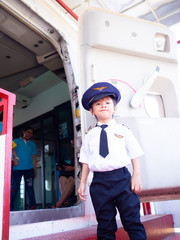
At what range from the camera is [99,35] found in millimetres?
1598

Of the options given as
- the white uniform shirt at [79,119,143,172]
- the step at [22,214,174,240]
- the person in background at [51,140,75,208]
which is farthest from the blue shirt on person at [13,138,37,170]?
the white uniform shirt at [79,119,143,172]

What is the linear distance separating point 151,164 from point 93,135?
409 mm

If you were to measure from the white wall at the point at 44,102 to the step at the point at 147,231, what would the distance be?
134 inches

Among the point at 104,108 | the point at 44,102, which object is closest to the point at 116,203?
the point at 104,108

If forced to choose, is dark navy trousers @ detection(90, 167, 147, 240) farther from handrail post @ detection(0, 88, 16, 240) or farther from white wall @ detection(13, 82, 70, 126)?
white wall @ detection(13, 82, 70, 126)

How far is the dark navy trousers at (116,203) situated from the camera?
3.96 ft

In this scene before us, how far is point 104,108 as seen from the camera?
1.35 m

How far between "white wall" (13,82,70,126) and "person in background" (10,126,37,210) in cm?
150

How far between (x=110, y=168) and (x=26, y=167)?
2914 mm

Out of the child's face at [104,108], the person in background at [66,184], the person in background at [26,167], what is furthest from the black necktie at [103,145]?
the person in background at [26,167]

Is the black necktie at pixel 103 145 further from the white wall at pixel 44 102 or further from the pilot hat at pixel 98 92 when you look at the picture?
the white wall at pixel 44 102

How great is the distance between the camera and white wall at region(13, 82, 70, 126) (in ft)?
17.4

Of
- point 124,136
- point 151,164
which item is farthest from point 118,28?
point 151,164

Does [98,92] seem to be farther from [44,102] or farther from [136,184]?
[44,102]
